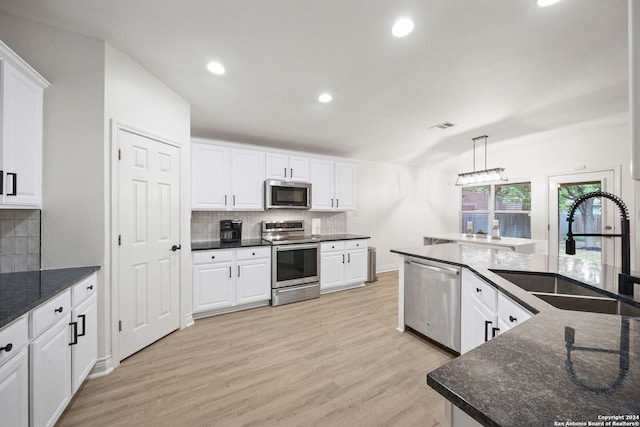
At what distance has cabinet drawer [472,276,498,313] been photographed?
5.36 feet

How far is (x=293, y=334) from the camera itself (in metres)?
2.66

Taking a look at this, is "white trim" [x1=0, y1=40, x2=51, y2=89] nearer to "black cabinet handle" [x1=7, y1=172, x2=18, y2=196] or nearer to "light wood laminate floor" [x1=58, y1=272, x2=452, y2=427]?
"black cabinet handle" [x1=7, y1=172, x2=18, y2=196]

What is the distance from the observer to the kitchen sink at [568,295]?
4.08 ft

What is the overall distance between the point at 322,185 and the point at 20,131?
10.9ft

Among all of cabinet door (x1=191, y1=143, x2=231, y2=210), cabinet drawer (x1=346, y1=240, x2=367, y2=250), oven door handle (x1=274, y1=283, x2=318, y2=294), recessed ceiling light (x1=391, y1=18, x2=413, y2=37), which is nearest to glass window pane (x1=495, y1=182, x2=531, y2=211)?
cabinet drawer (x1=346, y1=240, x2=367, y2=250)

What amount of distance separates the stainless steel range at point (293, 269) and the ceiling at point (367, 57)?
1684 millimetres

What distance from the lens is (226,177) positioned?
348cm

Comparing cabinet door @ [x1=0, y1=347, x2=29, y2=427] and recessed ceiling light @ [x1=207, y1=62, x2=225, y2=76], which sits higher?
recessed ceiling light @ [x1=207, y1=62, x2=225, y2=76]

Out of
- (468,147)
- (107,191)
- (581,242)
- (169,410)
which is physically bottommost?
(169,410)

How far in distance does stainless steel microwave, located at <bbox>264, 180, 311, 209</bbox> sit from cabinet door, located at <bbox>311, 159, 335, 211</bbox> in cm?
18

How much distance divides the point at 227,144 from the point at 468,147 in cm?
440

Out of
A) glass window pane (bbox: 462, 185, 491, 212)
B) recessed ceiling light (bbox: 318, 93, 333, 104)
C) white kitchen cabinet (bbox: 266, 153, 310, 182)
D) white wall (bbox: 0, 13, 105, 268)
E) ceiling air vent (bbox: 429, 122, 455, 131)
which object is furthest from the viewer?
glass window pane (bbox: 462, 185, 491, 212)

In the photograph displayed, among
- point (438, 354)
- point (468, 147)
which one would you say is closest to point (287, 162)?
point (438, 354)

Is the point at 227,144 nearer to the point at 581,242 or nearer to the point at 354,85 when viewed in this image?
the point at 354,85
